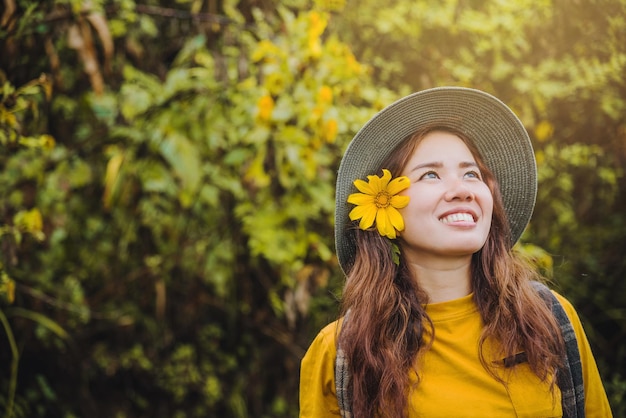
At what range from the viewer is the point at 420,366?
1.50 meters

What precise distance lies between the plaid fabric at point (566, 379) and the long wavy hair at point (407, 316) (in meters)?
0.02

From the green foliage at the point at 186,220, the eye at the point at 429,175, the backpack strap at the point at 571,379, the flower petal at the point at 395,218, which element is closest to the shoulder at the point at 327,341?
the flower petal at the point at 395,218

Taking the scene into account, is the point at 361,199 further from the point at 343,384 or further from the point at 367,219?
the point at 343,384

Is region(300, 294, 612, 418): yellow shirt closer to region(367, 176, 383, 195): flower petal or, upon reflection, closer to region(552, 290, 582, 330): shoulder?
region(552, 290, 582, 330): shoulder

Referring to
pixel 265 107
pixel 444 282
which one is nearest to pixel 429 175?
pixel 444 282

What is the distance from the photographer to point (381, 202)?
160 centimetres

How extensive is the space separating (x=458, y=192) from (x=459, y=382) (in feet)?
1.48

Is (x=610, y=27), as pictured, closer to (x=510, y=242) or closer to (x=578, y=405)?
(x=510, y=242)

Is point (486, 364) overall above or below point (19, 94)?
below

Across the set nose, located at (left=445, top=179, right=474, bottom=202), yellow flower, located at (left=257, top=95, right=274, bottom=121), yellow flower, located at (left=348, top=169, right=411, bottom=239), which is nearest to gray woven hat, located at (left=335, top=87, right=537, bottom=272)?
yellow flower, located at (left=348, top=169, right=411, bottom=239)

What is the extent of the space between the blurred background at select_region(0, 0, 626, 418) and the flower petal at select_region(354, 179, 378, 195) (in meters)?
0.84

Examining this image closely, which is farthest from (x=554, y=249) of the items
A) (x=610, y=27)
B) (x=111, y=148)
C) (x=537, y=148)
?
(x=111, y=148)

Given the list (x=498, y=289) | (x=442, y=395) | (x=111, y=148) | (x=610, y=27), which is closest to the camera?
(x=442, y=395)

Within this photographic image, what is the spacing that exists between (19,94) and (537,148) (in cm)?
Answer: 244
